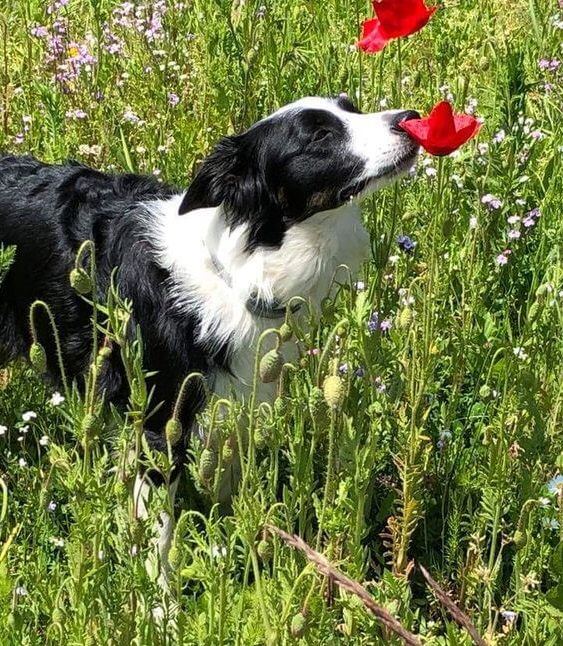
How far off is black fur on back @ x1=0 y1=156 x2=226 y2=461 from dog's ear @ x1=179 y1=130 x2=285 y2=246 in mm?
260

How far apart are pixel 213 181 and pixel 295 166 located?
0.21 m

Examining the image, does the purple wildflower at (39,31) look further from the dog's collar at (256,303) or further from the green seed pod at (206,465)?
the green seed pod at (206,465)

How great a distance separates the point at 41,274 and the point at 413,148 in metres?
1.13

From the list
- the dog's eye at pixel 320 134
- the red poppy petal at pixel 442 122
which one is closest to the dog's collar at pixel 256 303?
the dog's eye at pixel 320 134

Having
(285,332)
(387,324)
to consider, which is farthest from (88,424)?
(387,324)

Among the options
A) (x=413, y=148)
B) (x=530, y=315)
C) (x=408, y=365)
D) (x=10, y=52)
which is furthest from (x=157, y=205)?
(x=10, y=52)

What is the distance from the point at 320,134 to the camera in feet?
8.36

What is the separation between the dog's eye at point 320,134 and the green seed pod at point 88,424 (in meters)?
1.15

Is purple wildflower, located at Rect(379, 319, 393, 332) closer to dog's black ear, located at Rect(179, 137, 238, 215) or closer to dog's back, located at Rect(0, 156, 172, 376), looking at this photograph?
dog's black ear, located at Rect(179, 137, 238, 215)

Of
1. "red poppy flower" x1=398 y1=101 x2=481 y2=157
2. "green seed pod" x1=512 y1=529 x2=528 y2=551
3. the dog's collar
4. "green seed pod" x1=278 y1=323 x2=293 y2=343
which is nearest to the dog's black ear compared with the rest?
the dog's collar

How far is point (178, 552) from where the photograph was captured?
62.6 inches

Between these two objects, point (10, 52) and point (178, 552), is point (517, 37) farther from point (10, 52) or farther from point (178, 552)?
point (178, 552)

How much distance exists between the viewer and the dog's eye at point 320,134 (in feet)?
8.33

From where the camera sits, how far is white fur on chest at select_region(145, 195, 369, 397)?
8.66 ft
